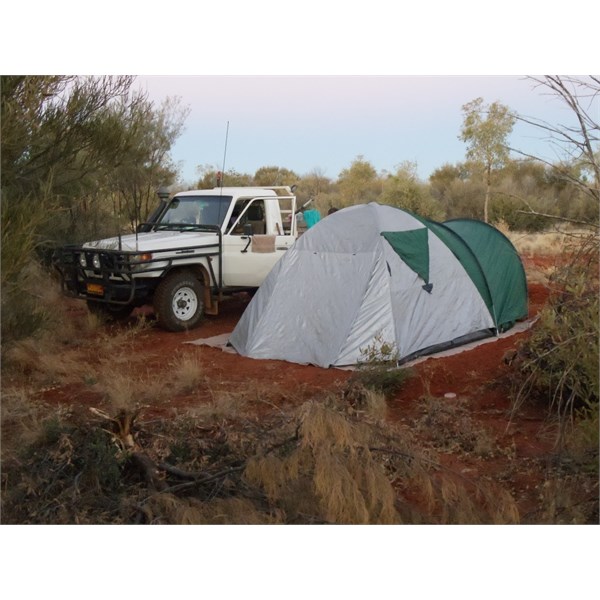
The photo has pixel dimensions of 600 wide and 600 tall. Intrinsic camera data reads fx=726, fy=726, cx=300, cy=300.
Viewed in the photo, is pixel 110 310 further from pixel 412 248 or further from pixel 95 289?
pixel 412 248

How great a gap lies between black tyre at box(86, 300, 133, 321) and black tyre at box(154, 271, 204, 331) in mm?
815

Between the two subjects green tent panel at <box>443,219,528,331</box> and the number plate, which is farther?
the number plate

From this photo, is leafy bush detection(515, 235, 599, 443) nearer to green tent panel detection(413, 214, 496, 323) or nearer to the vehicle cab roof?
green tent panel detection(413, 214, 496, 323)

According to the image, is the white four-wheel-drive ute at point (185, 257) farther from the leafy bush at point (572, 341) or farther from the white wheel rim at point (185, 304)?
the leafy bush at point (572, 341)

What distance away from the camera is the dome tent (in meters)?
8.95

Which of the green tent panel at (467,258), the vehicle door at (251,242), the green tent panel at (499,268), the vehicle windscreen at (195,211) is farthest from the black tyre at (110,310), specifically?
the green tent panel at (499,268)

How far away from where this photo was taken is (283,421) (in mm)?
6207

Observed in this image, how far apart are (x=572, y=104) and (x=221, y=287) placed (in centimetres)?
726

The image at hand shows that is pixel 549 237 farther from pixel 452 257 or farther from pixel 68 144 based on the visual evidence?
pixel 68 144

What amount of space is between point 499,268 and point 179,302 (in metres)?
4.85

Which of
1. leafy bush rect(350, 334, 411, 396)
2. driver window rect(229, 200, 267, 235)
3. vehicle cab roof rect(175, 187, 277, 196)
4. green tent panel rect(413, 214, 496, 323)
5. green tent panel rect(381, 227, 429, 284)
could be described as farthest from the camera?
vehicle cab roof rect(175, 187, 277, 196)

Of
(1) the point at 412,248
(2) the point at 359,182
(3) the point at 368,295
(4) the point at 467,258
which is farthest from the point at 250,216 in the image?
(2) the point at 359,182

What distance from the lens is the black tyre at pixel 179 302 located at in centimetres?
1078

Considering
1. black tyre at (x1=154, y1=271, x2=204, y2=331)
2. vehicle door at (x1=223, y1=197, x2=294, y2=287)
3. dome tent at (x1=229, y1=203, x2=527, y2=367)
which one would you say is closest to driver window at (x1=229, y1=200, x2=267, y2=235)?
vehicle door at (x1=223, y1=197, x2=294, y2=287)
